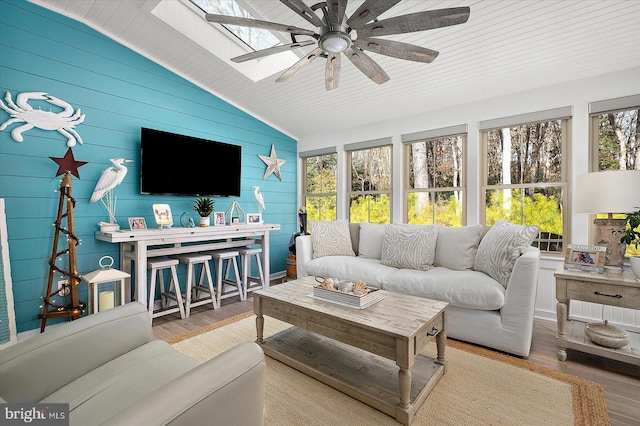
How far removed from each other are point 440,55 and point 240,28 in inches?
83.8

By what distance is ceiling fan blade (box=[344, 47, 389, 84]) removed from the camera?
6.46 feet

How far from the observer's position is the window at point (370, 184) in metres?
4.30

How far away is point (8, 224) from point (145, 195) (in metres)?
1.08

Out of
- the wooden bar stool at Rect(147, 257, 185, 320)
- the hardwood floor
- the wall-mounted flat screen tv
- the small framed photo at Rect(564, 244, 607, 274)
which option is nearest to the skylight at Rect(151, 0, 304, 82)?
Answer: the wall-mounted flat screen tv

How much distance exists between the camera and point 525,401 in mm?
1712

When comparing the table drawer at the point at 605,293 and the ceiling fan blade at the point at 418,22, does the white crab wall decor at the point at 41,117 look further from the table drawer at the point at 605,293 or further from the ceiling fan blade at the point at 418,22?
the table drawer at the point at 605,293

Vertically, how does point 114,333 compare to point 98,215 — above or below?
below

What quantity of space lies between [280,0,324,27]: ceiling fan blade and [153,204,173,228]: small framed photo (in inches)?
95.4

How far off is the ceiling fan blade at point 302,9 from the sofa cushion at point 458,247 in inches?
90.3

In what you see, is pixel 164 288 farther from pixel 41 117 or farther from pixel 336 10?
pixel 336 10

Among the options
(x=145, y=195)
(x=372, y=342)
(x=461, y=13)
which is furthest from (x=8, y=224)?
(x=461, y=13)

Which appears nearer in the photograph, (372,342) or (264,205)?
(372,342)

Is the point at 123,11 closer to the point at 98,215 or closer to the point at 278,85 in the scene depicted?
the point at 278,85

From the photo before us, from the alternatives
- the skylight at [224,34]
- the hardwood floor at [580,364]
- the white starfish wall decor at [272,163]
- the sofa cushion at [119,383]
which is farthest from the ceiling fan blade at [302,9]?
the white starfish wall decor at [272,163]
